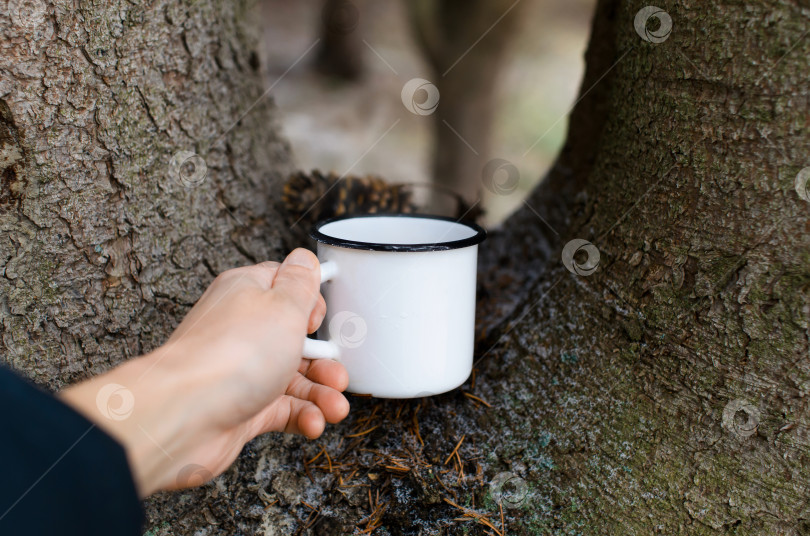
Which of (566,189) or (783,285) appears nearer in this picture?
(783,285)

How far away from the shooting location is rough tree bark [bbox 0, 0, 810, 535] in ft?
3.00

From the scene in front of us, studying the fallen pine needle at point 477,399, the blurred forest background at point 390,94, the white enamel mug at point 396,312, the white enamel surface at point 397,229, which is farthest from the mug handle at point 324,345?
the blurred forest background at point 390,94

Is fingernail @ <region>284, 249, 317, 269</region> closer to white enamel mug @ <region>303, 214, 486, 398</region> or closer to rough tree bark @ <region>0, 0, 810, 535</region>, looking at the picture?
white enamel mug @ <region>303, 214, 486, 398</region>

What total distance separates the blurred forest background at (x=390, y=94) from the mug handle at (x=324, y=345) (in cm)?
311

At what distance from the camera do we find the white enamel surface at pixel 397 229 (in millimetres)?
1272

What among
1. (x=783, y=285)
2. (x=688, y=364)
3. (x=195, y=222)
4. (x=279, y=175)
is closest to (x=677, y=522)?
(x=688, y=364)

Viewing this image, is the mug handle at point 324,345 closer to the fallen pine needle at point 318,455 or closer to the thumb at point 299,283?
the thumb at point 299,283

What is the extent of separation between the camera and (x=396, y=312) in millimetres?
1059

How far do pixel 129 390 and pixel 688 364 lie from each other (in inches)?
34.5

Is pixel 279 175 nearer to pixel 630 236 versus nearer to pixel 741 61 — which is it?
pixel 630 236

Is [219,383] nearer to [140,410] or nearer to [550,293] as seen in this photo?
[140,410]

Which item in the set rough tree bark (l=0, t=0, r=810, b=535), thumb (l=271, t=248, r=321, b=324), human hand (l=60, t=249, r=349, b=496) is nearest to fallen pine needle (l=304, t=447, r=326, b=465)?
rough tree bark (l=0, t=0, r=810, b=535)

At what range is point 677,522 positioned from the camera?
99 centimetres

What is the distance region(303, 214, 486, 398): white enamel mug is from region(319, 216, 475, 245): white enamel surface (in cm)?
14
